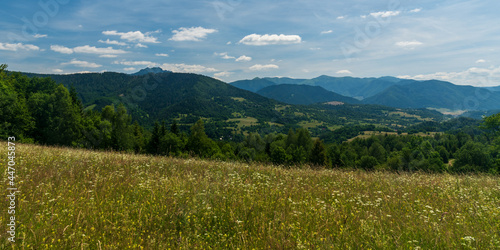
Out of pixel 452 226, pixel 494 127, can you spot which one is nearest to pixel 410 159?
pixel 494 127

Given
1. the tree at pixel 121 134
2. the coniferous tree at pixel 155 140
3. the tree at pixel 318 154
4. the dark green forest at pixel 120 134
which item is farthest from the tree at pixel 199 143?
the tree at pixel 318 154

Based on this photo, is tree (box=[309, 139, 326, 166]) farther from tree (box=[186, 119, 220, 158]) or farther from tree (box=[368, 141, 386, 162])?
tree (box=[368, 141, 386, 162])

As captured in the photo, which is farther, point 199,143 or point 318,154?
point 318,154

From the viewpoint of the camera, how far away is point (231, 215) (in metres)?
4.56

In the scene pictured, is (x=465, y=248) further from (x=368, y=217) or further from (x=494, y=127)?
(x=494, y=127)

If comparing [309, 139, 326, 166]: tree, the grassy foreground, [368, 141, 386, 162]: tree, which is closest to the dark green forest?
[309, 139, 326, 166]: tree

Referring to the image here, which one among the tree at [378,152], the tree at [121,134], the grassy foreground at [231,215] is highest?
the grassy foreground at [231,215]

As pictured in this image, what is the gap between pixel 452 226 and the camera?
4414mm

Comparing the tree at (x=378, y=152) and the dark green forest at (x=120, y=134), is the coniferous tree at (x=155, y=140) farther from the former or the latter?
the tree at (x=378, y=152)

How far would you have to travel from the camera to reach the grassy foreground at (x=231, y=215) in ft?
12.3

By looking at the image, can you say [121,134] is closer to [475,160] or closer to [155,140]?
[155,140]

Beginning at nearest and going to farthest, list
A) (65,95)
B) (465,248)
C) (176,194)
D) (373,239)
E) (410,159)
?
(465,248), (373,239), (176,194), (65,95), (410,159)

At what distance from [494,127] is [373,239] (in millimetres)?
50439

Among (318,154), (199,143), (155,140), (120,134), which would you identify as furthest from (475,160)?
(120,134)
